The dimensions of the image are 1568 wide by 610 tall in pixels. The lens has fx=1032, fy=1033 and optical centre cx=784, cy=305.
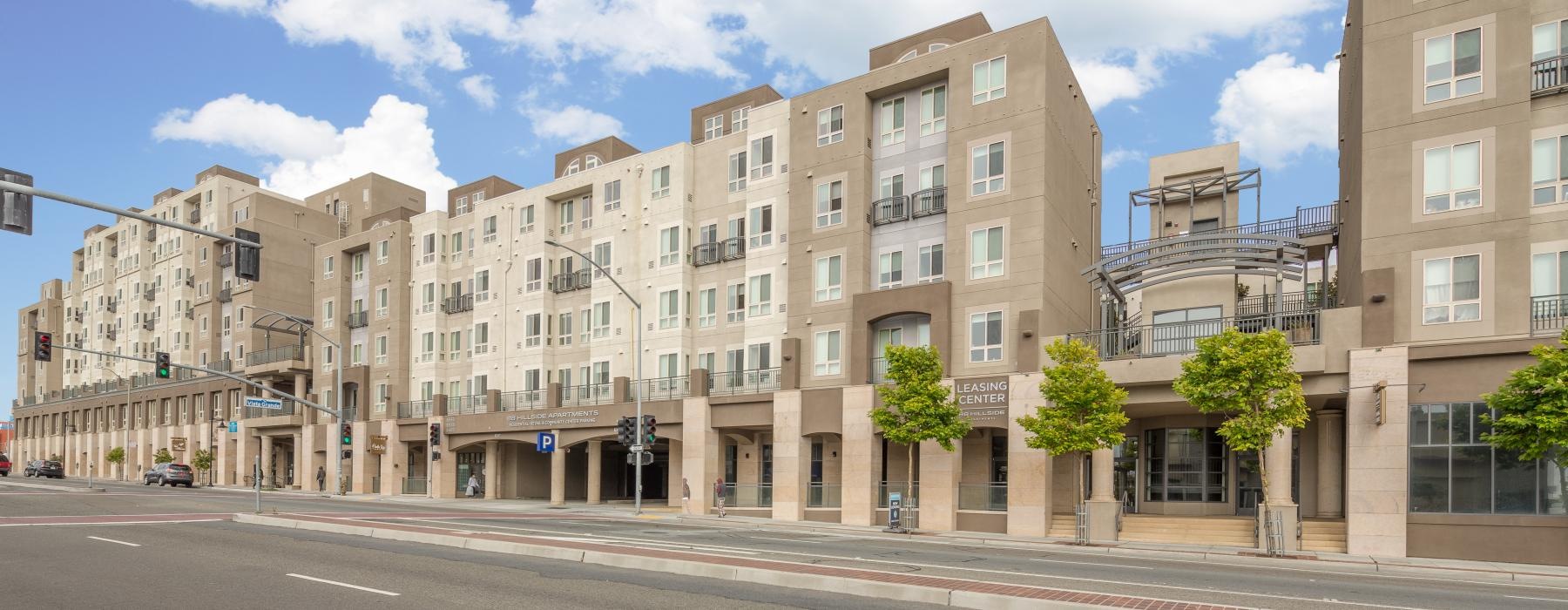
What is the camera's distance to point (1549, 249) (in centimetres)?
2661

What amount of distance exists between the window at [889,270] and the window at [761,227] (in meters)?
5.99

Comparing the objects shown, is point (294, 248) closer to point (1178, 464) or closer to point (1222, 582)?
point (1178, 464)

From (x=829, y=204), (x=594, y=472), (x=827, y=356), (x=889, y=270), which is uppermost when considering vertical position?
(x=829, y=204)

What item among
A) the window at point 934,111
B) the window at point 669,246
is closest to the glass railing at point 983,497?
the window at point 934,111

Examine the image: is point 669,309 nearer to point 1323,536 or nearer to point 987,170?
point 987,170

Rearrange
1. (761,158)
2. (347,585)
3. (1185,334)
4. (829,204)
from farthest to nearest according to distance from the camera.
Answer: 1. (761,158)
2. (829,204)
3. (1185,334)
4. (347,585)

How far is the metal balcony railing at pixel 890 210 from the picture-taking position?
40719mm

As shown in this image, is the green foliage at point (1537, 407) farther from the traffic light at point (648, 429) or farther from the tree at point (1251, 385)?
the traffic light at point (648, 429)

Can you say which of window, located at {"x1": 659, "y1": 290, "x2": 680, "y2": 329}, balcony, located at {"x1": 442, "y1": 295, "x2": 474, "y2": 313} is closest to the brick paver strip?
window, located at {"x1": 659, "y1": 290, "x2": 680, "y2": 329}

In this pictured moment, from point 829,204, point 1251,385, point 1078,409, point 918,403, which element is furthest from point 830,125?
point 1251,385

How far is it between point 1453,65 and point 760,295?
26373 millimetres

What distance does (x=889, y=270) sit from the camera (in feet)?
134

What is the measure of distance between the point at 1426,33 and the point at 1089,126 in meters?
16.3

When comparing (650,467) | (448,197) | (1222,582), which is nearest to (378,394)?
(448,197)
